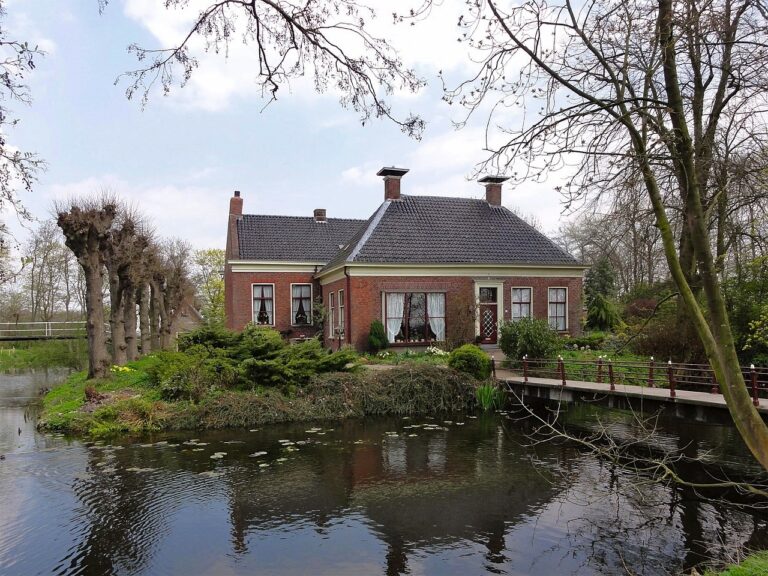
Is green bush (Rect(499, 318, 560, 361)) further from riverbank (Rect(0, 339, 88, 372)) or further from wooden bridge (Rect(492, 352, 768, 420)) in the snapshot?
riverbank (Rect(0, 339, 88, 372))

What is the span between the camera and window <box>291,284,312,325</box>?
25625 mm

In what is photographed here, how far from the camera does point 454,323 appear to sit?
20516 millimetres

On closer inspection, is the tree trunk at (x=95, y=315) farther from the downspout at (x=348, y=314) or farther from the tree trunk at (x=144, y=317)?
the tree trunk at (x=144, y=317)

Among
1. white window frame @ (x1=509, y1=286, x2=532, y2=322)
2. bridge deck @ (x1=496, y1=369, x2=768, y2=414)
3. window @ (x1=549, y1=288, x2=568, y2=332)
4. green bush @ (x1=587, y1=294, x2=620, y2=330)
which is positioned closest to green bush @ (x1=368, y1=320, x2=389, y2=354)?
white window frame @ (x1=509, y1=286, x2=532, y2=322)

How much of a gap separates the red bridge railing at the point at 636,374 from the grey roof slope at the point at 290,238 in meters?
12.5

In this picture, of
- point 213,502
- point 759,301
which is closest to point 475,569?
point 213,502

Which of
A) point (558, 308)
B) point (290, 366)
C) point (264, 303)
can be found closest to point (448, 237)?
point (558, 308)

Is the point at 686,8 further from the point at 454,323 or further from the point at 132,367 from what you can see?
the point at 132,367

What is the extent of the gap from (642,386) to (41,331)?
31.6 m

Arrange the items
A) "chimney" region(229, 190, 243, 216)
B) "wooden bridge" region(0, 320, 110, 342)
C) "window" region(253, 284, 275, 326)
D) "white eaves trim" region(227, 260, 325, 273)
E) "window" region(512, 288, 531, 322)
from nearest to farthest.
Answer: "window" region(512, 288, 531, 322) < "white eaves trim" region(227, 260, 325, 273) < "window" region(253, 284, 275, 326) < "chimney" region(229, 190, 243, 216) < "wooden bridge" region(0, 320, 110, 342)

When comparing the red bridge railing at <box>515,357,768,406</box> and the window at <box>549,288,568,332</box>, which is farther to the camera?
the window at <box>549,288,568,332</box>

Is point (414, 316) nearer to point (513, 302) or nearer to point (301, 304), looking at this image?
point (513, 302)

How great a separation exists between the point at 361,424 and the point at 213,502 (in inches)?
225

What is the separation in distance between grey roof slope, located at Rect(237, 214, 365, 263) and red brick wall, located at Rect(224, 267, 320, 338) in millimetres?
783
